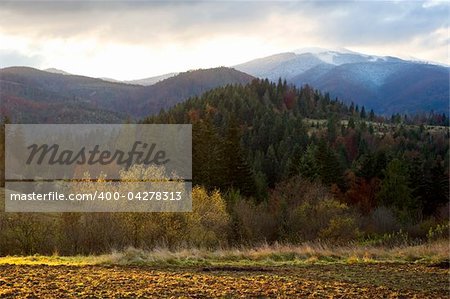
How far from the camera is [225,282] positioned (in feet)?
56.4

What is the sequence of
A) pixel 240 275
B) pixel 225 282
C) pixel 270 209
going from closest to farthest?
pixel 225 282 < pixel 240 275 < pixel 270 209

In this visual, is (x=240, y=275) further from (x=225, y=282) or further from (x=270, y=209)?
(x=270, y=209)

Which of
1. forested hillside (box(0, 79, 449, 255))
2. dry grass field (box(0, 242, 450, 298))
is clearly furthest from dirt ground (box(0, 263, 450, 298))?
forested hillside (box(0, 79, 449, 255))

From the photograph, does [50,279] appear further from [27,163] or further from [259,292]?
[27,163]

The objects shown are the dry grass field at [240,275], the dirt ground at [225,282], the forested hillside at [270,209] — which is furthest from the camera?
the forested hillside at [270,209]

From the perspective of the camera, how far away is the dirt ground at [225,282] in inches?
596

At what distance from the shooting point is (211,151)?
78.7 metres

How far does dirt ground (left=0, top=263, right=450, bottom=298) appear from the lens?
15.1 m

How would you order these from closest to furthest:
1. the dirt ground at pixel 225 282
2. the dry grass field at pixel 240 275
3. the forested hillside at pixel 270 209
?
the dirt ground at pixel 225 282 < the dry grass field at pixel 240 275 < the forested hillside at pixel 270 209

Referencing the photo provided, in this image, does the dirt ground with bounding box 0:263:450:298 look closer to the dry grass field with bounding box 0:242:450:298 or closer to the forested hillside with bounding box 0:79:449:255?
the dry grass field with bounding box 0:242:450:298

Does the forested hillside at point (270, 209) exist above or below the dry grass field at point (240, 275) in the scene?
below

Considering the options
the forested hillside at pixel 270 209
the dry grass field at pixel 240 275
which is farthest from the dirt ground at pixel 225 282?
the forested hillside at pixel 270 209

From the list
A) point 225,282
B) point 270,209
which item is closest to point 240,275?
point 225,282

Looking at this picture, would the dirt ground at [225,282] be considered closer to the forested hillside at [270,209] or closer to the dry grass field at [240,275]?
the dry grass field at [240,275]
